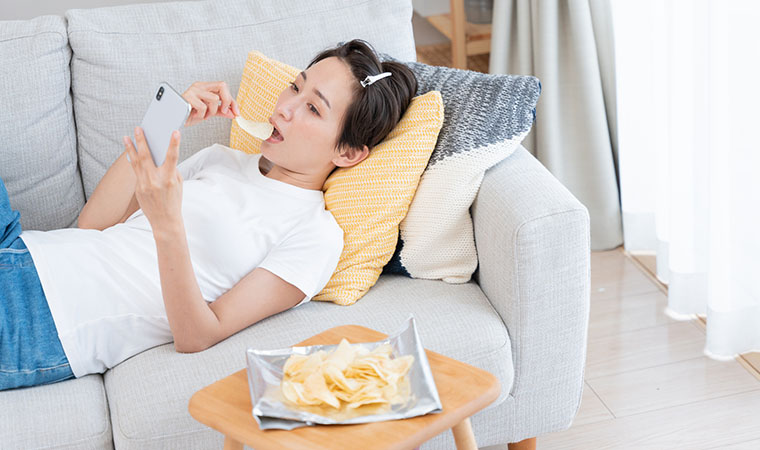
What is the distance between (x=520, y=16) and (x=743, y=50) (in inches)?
36.4

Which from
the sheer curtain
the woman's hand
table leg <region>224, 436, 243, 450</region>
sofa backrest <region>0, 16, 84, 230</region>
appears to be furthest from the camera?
the sheer curtain

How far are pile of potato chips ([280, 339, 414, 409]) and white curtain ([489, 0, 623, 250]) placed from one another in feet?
5.32

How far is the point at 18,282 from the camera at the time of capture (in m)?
1.59

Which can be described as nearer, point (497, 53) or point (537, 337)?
point (537, 337)

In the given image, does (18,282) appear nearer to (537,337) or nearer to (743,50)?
(537,337)

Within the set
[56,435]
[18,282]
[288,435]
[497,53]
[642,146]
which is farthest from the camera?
[497,53]

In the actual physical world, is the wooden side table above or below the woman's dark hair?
below

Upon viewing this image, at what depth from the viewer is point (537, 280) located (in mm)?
1600

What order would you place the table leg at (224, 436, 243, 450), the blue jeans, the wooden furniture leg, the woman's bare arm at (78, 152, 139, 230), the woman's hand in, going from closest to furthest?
the table leg at (224, 436, 243, 450) → the blue jeans → the woman's hand → the woman's bare arm at (78, 152, 139, 230) → the wooden furniture leg

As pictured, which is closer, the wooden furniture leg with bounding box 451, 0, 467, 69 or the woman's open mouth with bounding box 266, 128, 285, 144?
the woman's open mouth with bounding box 266, 128, 285, 144

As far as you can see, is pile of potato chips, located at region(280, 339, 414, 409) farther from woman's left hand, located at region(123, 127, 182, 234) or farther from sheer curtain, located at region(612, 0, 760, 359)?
sheer curtain, located at region(612, 0, 760, 359)

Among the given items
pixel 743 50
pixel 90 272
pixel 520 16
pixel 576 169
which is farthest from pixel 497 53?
pixel 90 272

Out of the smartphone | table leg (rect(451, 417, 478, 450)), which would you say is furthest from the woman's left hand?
→ table leg (rect(451, 417, 478, 450))

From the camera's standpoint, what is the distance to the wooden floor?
1898mm
